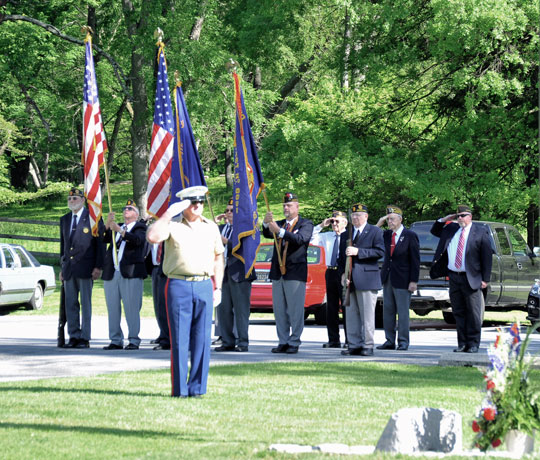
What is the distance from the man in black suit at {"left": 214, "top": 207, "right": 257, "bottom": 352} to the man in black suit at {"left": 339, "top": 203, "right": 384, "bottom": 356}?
144cm

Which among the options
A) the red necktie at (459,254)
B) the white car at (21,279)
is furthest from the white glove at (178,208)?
the white car at (21,279)

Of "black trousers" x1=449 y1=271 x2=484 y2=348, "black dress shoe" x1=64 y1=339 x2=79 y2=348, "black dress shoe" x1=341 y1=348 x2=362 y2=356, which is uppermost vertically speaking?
"black trousers" x1=449 y1=271 x2=484 y2=348

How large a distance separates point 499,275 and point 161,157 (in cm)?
901

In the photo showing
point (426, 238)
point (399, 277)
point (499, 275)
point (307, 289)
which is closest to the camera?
point (399, 277)

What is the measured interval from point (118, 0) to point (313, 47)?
11287 millimetres

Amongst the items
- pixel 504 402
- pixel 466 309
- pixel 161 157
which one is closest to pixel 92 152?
pixel 161 157

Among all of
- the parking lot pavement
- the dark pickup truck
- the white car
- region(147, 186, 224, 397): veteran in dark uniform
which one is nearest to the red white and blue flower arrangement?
region(147, 186, 224, 397): veteran in dark uniform

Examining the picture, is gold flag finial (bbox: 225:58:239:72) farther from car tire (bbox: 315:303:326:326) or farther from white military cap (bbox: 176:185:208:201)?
car tire (bbox: 315:303:326:326)

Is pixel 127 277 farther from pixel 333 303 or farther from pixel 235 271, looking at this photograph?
pixel 333 303

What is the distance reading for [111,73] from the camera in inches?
→ 1606

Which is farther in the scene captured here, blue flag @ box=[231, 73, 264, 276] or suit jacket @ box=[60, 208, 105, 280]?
suit jacket @ box=[60, 208, 105, 280]

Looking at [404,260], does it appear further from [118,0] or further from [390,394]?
[118,0]

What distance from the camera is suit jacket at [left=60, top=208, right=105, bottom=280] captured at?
15.0 meters

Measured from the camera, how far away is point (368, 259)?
565 inches
